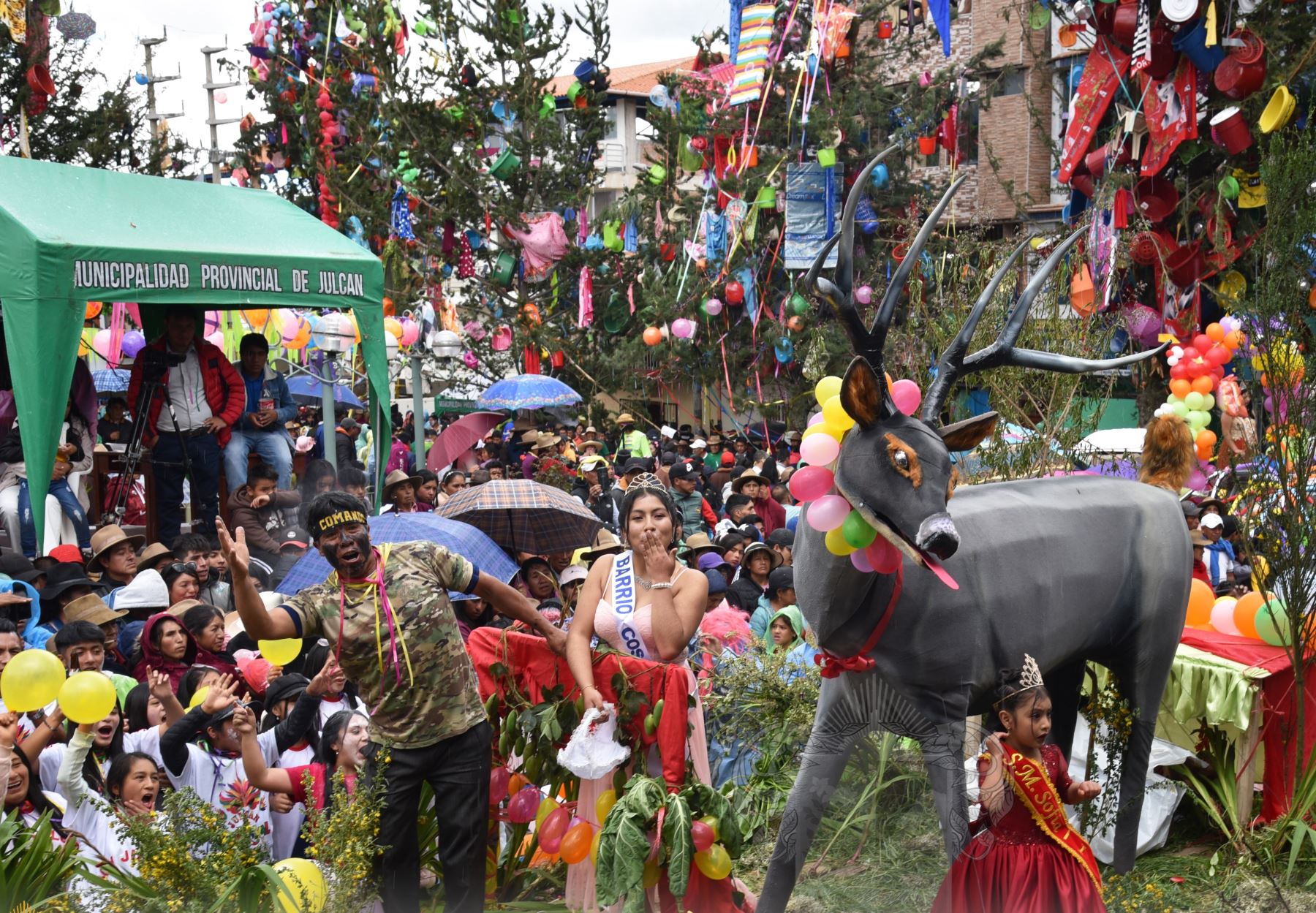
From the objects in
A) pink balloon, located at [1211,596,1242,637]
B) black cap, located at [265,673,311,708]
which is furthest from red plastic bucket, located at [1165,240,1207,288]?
black cap, located at [265,673,311,708]

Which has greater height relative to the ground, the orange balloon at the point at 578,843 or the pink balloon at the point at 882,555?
the pink balloon at the point at 882,555

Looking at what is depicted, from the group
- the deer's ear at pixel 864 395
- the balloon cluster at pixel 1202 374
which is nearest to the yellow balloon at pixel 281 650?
the deer's ear at pixel 864 395

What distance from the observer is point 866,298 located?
19.0 meters

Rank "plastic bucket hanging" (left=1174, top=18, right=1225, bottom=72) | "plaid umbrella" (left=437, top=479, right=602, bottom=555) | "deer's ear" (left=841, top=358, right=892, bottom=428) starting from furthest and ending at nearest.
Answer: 1. "plastic bucket hanging" (left=1174, top=18, right=1225, bottom=72)
2. "plaid umbrella" (left=437, top=479, right=602, bottom=555)
3. "deer's ear" (left=841, top=358, right=892, bottom=428)

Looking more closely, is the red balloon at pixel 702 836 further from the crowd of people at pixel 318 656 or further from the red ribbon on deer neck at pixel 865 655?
the red ribbon on deer neck at pixel 865 655

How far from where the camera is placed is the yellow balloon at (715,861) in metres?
4.87

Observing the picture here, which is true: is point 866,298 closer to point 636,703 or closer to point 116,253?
point 116,253

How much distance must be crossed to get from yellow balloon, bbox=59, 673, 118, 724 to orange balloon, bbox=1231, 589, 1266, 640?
497 cm

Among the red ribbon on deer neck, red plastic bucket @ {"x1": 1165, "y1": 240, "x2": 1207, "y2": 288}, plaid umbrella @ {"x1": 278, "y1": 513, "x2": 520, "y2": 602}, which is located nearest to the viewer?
the red ribbon on deer neck

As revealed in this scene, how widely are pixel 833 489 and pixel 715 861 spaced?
139cm

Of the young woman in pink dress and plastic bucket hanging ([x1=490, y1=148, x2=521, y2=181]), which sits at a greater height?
plastic bucket hanging ([x1=490, y1=148, x2=521, y2=181])

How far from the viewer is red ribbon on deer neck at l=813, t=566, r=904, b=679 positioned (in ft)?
15.7

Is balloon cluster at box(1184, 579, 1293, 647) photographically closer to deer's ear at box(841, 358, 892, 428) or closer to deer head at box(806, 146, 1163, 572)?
deer head at box(806, 146, 1163, 572)

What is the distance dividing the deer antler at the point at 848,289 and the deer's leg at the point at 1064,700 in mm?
2094
